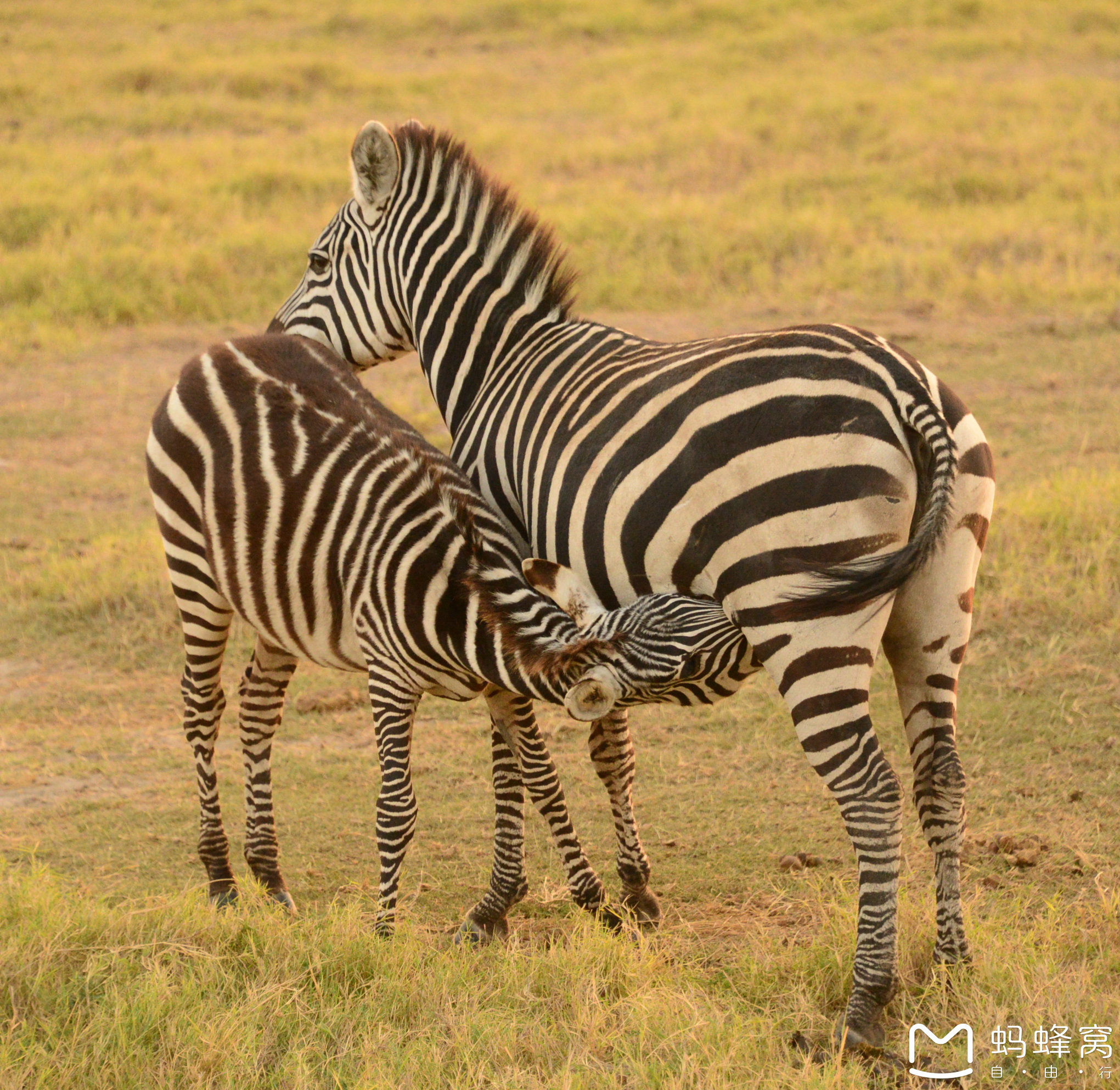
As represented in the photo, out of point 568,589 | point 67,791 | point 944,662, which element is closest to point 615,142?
point 67,791

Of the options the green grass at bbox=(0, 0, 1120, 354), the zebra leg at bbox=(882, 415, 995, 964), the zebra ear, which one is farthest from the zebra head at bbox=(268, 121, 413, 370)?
the green grass at bbox=(0, 0, 1120, 354)

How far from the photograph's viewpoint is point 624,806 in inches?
191

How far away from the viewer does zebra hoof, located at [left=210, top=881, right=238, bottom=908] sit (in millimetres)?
4831

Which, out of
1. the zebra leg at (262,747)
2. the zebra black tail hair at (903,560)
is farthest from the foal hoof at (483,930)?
the zebra black tail hair at (903,560)

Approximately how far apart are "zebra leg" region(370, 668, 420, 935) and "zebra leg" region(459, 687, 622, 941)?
0.30m

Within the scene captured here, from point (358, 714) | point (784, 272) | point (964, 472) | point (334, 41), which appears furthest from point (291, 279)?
point (334, 41)

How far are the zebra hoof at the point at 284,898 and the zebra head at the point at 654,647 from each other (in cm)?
174

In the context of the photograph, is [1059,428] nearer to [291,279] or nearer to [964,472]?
[964,472]

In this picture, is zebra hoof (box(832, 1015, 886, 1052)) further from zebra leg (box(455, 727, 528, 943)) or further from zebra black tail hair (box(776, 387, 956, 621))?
zebra leg (box(455, 727, 528, 943))

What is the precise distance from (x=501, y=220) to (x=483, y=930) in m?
2.58

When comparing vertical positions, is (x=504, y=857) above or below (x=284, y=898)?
above

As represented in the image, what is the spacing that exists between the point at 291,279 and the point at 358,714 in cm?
692

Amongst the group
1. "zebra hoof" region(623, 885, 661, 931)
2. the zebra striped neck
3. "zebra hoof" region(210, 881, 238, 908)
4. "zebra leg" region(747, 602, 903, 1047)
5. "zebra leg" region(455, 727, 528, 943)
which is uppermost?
the zebra striped neck

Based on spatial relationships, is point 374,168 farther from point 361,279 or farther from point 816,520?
point 816,520
